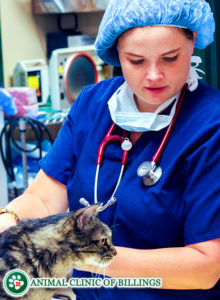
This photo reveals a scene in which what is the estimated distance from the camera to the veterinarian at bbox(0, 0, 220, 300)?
0.97 meters

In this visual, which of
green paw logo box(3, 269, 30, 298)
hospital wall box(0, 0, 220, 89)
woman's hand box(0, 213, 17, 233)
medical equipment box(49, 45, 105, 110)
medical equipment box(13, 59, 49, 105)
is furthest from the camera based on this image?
hospital wall box(0, 0, 220, 89)

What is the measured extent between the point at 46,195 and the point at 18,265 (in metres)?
0.40

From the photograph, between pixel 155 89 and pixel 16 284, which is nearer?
pixel 16 284

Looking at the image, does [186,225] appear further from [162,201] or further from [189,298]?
[189,298]

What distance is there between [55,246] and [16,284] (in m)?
0.11

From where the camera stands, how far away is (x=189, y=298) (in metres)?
1.06

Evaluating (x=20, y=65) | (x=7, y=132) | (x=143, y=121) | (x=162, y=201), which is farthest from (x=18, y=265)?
(x=20, y=65)

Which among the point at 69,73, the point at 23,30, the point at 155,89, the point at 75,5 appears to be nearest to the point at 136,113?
the point at 155,89

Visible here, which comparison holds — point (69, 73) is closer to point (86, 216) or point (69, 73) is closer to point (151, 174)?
point (151, 174)

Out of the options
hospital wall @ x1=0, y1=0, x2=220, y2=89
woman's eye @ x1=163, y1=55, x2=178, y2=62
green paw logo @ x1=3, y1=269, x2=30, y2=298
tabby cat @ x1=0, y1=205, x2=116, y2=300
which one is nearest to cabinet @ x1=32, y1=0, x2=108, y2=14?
hospital wall @ x1=0, y1=0, x2=220, y2=89

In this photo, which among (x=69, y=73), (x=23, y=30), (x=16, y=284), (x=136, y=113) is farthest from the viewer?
(x=23, y=30)

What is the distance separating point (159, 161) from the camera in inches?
41.8

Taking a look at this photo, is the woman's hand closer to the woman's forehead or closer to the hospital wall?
the woman's forehead

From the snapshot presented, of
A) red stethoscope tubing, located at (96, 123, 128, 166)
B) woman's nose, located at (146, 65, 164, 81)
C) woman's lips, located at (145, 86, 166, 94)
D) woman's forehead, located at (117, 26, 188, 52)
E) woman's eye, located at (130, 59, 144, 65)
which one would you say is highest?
woman's forehead, located at (117, 26, 188, 52)
